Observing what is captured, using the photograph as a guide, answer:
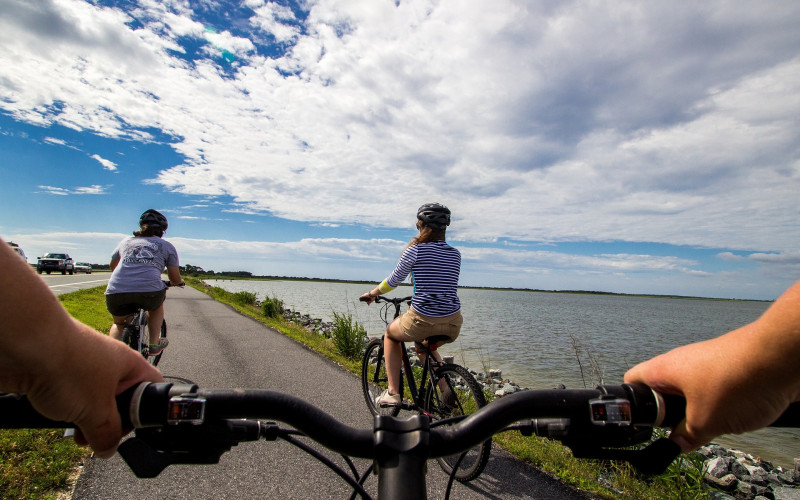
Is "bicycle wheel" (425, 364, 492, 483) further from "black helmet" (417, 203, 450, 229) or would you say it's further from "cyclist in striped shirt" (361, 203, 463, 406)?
"black helmet" (417, 203, 450, 229)

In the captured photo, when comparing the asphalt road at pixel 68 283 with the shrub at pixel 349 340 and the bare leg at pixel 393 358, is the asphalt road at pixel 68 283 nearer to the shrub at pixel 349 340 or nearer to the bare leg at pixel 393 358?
the shrub at pixel 349 340

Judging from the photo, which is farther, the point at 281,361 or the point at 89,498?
the point at 281,361

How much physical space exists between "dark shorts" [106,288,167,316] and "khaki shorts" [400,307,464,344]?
3.79 metres

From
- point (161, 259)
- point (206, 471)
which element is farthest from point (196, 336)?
point (206, 471)

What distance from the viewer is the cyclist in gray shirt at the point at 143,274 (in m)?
5.78

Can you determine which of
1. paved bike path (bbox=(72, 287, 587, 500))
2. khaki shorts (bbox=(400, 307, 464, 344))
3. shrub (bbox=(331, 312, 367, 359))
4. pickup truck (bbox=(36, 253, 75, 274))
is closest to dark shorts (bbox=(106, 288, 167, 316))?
paved bike path (bbox=(72, 287, 587, 500))

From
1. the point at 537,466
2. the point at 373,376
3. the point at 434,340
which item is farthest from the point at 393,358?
the point at 537,466

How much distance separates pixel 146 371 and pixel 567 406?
988mm

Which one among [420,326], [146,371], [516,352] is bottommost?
[516,352]

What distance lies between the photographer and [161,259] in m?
6.07

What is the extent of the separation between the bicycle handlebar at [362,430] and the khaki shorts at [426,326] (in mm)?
3405

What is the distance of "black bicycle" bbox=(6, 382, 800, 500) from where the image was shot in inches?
35.9

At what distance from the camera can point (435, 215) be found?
183 inches

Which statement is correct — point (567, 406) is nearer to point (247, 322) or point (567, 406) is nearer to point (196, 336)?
point (196, 336)
